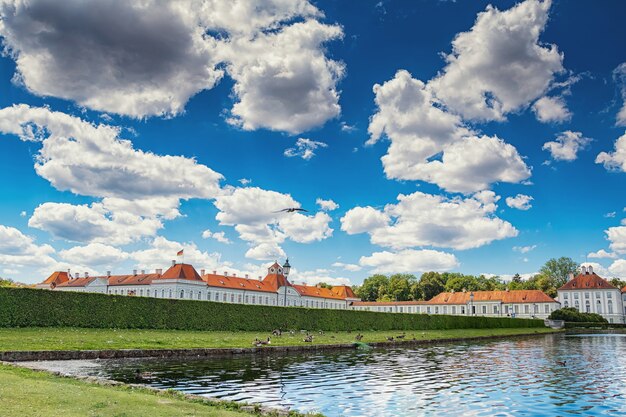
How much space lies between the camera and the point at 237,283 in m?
119

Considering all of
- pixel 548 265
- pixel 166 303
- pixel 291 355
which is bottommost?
pixel 291 355

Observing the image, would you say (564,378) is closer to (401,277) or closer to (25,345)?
(25,345)

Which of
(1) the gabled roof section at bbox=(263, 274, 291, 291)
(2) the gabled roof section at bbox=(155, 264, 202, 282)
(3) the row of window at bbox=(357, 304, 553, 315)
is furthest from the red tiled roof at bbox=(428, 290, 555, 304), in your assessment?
(2) the gabled roof section at bbox=(155, 264, 202, 282)

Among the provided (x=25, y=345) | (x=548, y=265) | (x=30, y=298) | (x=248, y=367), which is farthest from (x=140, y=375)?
(x=548, y=265)

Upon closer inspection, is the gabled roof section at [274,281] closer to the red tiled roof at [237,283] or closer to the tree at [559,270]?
the red tiled roof at [237,283]

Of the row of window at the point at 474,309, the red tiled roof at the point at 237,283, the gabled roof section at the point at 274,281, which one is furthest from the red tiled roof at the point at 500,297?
the red tiled roof at the point at 237,283

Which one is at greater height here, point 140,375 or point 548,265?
point 548,265

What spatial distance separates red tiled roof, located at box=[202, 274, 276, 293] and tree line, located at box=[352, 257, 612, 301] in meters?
43.1

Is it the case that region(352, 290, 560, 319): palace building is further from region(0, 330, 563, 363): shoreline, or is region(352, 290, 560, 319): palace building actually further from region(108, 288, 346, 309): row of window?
region(0, 330, 563, 363): shoreline

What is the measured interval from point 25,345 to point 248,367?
1085 centimetres

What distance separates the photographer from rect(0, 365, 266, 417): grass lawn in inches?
415

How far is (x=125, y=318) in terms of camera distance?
135ft

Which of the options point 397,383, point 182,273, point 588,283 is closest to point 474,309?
point 588,283

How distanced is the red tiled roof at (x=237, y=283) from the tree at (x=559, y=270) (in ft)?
270
